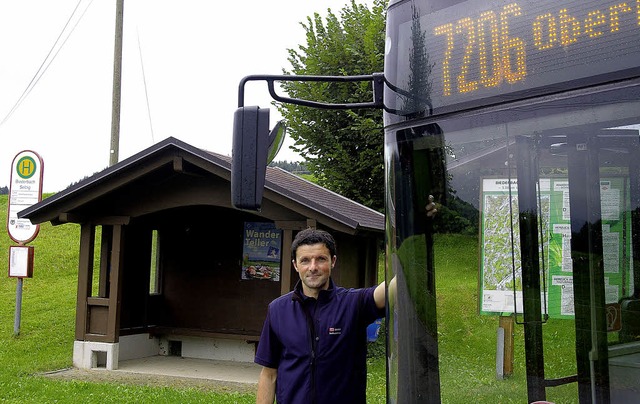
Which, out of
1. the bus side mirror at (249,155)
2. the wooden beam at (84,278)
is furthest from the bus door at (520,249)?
the wooden beam at (84,278)

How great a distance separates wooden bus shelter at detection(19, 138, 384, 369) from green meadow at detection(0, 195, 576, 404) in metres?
1.17

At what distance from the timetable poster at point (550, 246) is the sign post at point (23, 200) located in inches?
470

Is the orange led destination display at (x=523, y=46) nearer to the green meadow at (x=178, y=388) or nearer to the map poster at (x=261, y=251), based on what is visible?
the green meadow at (x=178, y=388)

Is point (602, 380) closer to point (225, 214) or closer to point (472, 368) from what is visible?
point (472, 368)

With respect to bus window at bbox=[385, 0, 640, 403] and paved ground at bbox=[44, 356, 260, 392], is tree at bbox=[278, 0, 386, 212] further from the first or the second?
bus window at bbox=[385, 0, 640, 403]

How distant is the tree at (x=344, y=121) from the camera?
65.3ft

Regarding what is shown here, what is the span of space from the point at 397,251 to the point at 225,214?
10.1 meters

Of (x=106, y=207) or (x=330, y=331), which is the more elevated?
(x=106, y=207)

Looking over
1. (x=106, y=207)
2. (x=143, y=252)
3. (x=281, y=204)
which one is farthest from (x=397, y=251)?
(x=143, y=252)

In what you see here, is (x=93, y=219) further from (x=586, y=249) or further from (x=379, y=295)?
(x=586, y=249)

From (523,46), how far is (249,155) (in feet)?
3.68

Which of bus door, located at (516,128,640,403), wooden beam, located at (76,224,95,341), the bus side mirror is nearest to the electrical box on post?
the bus side mirror

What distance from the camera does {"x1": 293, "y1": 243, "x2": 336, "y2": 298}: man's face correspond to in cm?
382

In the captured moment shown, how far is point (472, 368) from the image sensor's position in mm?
3002
